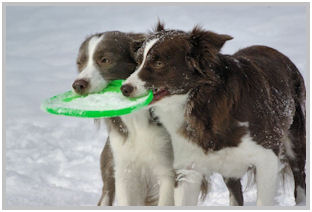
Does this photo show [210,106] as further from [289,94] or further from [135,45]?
[289,94]

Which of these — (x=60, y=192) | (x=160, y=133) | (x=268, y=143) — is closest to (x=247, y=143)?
(x=268, y=143)

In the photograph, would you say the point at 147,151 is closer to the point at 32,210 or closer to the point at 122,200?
the point at 122,200

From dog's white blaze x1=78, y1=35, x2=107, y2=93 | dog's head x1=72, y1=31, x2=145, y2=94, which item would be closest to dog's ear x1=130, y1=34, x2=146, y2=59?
dog's head x1=72, y1=31, x2=145, y2=94

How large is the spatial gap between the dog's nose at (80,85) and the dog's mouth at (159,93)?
1.95ft

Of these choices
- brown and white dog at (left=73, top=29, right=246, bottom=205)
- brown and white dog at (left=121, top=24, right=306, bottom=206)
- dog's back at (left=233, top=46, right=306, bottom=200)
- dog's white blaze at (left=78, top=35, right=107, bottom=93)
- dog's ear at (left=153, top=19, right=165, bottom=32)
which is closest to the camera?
brown and white dog at (left=121, top=24, right=306, bottom=206)

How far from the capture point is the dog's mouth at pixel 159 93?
15.6ft

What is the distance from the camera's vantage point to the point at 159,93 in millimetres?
4797

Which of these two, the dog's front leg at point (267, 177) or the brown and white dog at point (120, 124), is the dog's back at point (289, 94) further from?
the brown and white dog at point (120, 124)

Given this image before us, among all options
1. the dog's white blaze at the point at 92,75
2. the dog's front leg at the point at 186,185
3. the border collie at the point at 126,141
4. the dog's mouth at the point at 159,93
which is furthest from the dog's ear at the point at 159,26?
the dog's front leg at the point at 186,185

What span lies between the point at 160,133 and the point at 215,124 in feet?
2.32

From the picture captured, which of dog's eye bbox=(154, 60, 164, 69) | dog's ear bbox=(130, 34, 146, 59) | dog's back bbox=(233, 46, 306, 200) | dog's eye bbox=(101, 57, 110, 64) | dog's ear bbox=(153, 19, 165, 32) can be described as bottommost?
dog's back bbox=(233, 46, 306, 200)

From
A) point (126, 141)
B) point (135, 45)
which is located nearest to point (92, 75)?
point (135, 45)

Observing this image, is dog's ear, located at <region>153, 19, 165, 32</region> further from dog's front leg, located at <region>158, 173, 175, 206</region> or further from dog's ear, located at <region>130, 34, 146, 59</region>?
dog's front leg, located at <region>158, 173, 175, 206</region>

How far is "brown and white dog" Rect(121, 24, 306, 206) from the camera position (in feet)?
15.7
